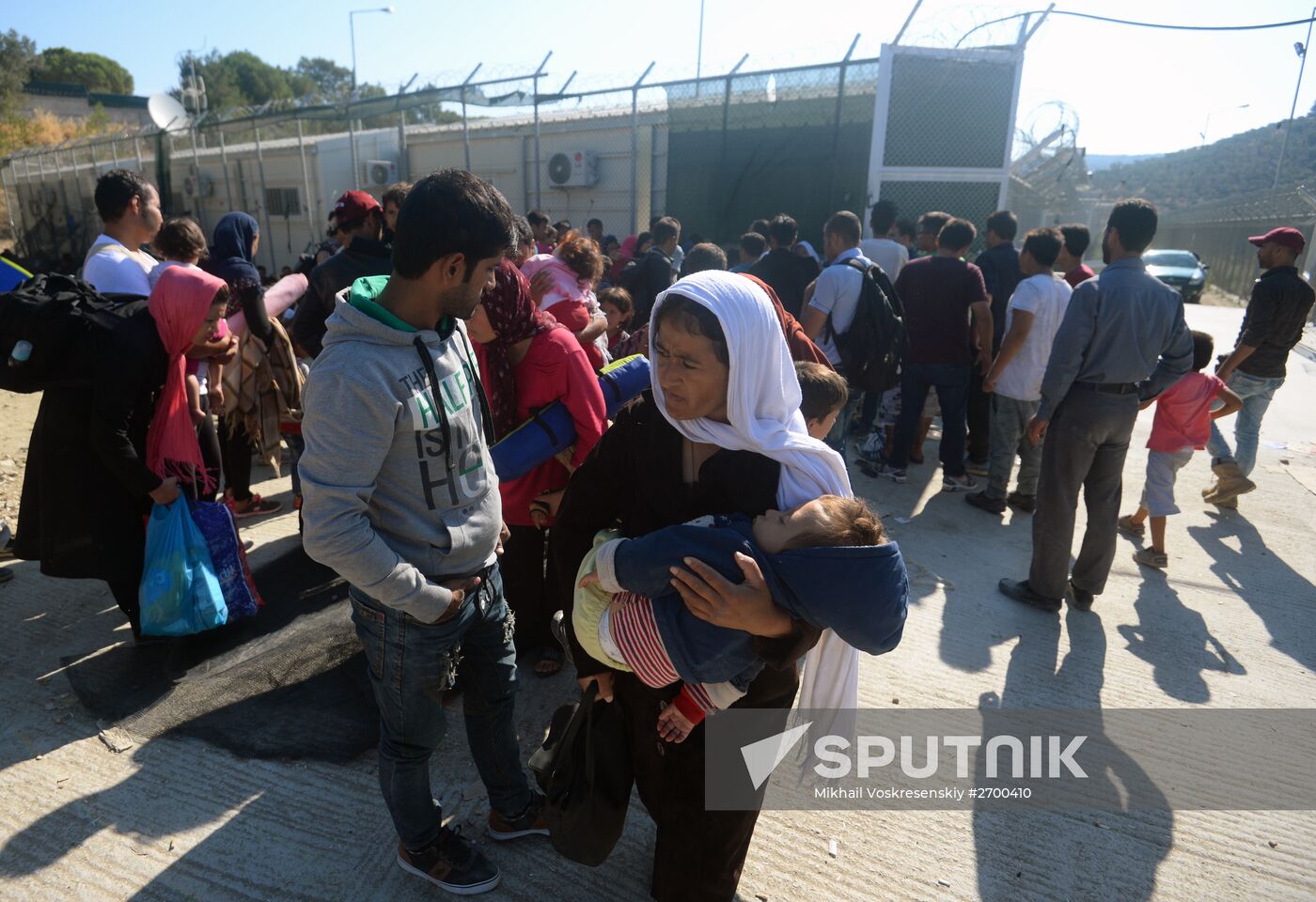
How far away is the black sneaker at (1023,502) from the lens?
5.16 metres

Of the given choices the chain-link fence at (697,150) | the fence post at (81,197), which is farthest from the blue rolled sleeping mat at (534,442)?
the fence post at (81,197)

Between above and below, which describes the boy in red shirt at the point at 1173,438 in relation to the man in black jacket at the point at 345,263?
below

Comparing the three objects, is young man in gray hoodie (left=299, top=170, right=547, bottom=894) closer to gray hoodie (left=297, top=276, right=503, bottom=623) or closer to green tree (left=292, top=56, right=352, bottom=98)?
gray hoodie (left=297, top=276, right=503, bottom=623)

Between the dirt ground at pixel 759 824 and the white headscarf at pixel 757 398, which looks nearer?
the white headscarf at pixel 757 398

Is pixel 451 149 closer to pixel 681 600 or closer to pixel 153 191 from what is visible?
pixel 153 191

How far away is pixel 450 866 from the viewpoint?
2045 millimetres

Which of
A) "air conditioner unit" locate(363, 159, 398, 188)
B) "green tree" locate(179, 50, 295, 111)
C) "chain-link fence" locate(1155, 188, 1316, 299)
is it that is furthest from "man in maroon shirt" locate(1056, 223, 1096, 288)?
"green tree" locate(179, 50, 295, 111)

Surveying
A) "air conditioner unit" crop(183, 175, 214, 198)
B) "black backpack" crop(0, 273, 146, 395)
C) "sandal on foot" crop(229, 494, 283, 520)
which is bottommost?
"sandal on foot" crop(229, 494, 283, 520)

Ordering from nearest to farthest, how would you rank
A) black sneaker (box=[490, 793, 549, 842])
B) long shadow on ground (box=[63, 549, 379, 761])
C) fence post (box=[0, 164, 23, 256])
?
black sneaker (box=[490, 793, 549, 842]), long shadow on ground (box=[63, 549, 379, 761]), fence post (box=[0, 164, 23, 256])

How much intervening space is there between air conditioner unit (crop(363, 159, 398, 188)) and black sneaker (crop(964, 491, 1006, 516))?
12643mm

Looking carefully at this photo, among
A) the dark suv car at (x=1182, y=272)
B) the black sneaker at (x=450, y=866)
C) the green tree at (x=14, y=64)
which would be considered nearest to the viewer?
the black sneaker at (x=450, y=866)

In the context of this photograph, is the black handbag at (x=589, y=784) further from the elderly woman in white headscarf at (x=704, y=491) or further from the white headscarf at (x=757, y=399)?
the white headscarf at (x=757, y=399)

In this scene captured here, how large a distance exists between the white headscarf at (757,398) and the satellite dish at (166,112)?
54.7 feet

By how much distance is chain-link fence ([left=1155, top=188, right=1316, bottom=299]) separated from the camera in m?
17.8
